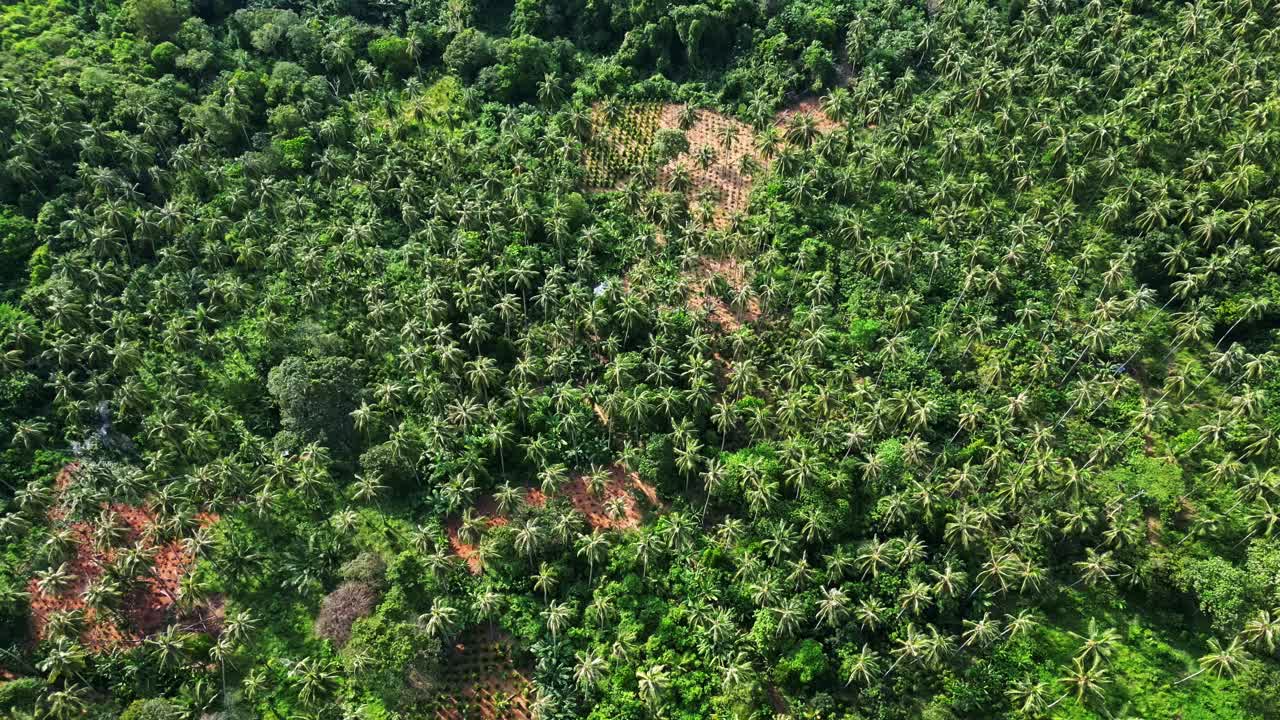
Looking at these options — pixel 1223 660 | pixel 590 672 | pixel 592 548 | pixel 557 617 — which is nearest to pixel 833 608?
pixel 590 672

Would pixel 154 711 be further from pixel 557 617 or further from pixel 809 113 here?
pixel 809 113

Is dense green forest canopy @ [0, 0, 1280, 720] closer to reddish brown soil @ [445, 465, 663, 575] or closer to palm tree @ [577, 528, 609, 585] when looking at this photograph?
reddish brown soil @ [445, 465, 663, 575]

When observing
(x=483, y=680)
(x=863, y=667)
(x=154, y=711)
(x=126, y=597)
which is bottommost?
(x=126, y=597)

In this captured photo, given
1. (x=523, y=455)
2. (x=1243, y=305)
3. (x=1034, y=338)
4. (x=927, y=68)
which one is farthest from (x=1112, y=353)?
(x=523, y=455)

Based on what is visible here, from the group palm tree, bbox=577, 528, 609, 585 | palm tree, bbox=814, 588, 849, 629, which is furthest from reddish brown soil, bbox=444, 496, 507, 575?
palm tree, bbox=814, 588, 849, 629

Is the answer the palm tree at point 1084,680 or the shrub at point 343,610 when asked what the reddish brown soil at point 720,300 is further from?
the shrub at point 343,610
